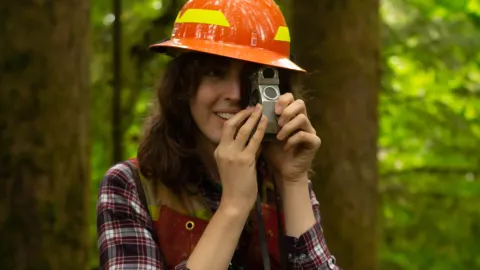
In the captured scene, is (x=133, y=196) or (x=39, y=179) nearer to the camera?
(x=133, y=196)

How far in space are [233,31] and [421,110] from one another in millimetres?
4226

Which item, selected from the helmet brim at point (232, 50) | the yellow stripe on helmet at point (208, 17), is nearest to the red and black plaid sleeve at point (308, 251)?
the helmet brim at point (232, 50)

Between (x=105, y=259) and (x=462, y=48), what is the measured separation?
430 centimetres

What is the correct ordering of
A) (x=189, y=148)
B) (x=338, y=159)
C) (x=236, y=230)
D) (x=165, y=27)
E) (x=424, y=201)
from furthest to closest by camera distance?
(x=424, y=201) → (x=165, y=27) → (x=338, y=159) → (x=189, y=148) → (x=236, y=230)

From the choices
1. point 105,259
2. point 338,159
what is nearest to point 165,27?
point 338,159

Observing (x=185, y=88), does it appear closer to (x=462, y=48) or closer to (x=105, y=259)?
(x=105, y=259)

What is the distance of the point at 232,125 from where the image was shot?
2.00m

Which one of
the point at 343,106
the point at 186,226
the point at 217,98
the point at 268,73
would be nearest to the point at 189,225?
the point at 186,226

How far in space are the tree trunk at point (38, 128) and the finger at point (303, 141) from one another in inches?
56.8

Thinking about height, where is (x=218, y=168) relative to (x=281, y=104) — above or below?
below

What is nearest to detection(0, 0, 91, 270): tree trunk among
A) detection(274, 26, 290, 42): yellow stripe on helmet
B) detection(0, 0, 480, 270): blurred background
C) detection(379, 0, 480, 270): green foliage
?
detection(0, 0, 480, 270): blurred background

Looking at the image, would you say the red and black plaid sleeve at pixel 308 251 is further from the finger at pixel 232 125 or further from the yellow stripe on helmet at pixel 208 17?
the yellow stripe on helmet at pixel 208 17

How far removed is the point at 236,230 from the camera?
195cm

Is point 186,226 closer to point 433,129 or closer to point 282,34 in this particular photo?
point 282,34
